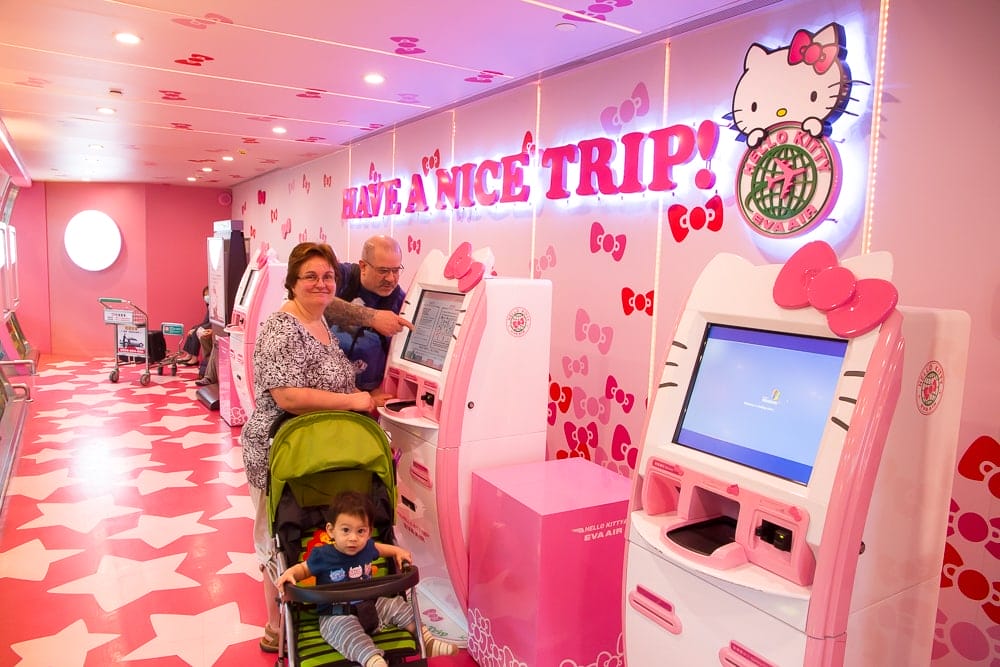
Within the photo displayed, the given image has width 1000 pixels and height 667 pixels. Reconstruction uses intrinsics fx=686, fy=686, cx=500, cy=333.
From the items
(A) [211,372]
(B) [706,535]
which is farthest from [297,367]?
(A) [211,372]

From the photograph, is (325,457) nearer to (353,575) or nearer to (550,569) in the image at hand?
(353,575)

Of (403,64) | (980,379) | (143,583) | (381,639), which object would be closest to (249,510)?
(143,583)

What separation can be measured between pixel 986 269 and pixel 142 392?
27.4ft

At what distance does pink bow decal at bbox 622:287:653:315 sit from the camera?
343 cm

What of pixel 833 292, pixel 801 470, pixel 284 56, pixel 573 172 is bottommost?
pixel 801 470

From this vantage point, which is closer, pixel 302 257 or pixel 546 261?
pixel 302 257

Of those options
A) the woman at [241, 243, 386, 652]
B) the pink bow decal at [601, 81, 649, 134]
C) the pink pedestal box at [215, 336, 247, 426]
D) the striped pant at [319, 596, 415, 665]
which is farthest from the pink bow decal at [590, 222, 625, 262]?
the pink pedestal box at [215, 336, 247, 426]

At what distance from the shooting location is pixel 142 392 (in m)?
8.13

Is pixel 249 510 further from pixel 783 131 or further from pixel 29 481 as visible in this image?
pixel 783 131

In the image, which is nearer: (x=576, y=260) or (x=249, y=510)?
(x=576, y=260)

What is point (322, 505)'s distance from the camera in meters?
2.47

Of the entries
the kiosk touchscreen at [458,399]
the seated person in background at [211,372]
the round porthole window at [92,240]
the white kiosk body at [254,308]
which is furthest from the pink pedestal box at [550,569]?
the round porthole window at [92,240]

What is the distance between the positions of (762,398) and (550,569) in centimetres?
109

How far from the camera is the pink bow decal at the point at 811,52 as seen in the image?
255cm
